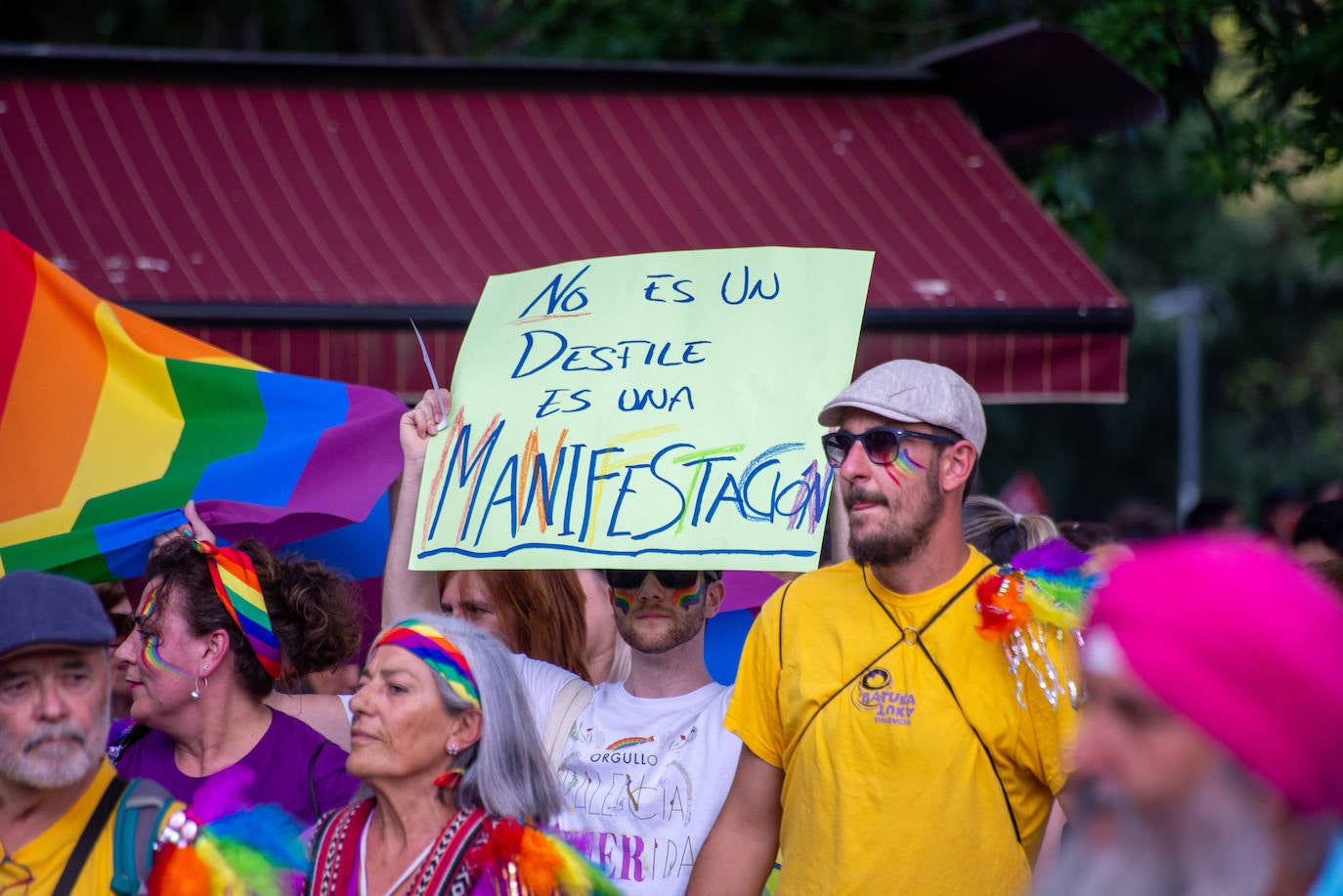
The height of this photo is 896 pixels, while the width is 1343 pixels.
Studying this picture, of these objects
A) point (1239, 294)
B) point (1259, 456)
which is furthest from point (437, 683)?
point (1259, 456)

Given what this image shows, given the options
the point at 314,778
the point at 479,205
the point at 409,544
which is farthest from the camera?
the point at 479,205

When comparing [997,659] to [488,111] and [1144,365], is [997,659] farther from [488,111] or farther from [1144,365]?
[1144,365]

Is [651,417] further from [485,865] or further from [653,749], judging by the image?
[485,865]

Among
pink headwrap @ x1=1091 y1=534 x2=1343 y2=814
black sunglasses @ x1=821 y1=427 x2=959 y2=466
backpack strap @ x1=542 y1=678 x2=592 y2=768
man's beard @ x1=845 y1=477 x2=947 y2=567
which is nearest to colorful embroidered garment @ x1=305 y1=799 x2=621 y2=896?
backpack strap @ x1=542 y1=678 x2=592 y2=768

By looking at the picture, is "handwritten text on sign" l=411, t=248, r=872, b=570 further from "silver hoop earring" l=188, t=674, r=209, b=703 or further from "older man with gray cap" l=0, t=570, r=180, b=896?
"older man with gray cap" l=0, t=570, r=180, b=896

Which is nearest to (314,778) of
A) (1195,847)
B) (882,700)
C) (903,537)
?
(882,700)

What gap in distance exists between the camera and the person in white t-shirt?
143 inches

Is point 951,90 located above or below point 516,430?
above

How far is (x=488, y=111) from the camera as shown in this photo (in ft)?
23.5

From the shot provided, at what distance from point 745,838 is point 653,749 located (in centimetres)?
35

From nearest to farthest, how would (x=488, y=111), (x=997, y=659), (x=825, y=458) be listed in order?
(x=997, y=659) → (x=825, y=458) → (x=488, y=111)

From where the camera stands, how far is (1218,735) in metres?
1.70

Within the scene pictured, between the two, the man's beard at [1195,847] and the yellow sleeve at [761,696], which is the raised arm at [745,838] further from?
the man's beard at [1195,847]

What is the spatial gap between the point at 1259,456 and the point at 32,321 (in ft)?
86.6
